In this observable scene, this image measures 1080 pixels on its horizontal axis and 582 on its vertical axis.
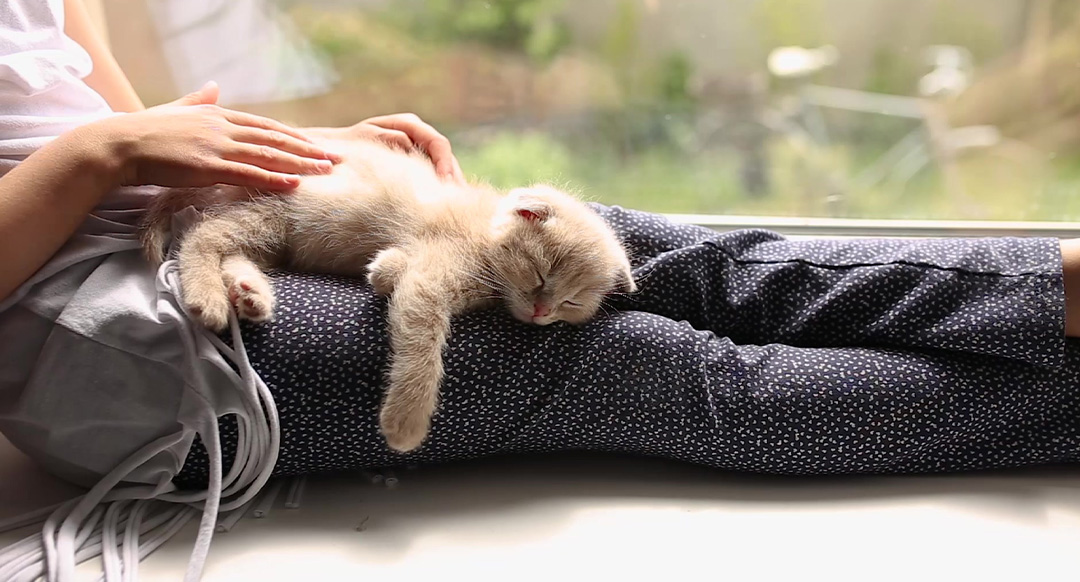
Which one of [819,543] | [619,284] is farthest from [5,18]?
[819,543]

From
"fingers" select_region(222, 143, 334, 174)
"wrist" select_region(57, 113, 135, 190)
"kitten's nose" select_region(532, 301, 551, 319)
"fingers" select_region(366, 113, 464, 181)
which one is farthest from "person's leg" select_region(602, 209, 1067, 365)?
"wrist" select_region(57, 113, 135, 190)

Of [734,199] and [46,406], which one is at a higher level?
[734,199]

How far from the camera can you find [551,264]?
1.15 m

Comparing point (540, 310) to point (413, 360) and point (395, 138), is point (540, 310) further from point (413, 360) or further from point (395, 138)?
point (395, 138)

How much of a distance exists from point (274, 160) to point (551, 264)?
0.42m

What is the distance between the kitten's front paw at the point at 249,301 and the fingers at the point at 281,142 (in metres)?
0.23

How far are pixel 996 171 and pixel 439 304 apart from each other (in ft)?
5.04

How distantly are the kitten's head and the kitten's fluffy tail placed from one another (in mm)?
378

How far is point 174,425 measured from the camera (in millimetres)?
1001

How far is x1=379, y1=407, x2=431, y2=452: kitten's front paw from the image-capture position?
987 millimetres

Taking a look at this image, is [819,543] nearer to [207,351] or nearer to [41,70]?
[207,351]

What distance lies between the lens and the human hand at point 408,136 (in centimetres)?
139

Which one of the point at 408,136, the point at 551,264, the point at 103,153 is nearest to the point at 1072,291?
the point at 551,264

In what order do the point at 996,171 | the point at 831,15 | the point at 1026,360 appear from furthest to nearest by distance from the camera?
the point at 996,171, the point at 831,15, the point at 1026,360
